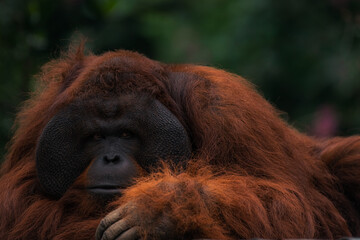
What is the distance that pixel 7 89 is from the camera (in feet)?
18.8

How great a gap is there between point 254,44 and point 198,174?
4.57m

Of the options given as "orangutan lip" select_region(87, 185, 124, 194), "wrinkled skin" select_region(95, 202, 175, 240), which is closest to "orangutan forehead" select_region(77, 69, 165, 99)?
"orangutan lip" select_region(87, 185, 124, 194)

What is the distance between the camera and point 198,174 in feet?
12.0

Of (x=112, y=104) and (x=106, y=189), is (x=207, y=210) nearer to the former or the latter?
(x=106, y=189)

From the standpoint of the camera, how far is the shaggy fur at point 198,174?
3.42 metres

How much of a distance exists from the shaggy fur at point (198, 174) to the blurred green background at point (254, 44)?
49.6 inches

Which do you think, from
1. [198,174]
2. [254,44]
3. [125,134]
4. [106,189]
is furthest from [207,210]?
[254,44]

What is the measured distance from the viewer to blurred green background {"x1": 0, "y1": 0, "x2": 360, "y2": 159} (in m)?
5.77

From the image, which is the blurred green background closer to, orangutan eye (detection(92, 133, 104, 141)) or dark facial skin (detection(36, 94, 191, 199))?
dark facial skin (detection(36, 94, 191, 199))

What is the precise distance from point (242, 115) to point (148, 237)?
3.46 feet

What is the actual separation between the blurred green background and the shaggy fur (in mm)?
1260

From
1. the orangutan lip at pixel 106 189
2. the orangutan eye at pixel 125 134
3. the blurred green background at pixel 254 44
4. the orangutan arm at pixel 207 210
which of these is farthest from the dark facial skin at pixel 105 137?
the blurred green background at pixel 254 44

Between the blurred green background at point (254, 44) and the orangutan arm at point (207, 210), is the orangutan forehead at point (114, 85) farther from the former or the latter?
the blurred green background at point (254, 44)

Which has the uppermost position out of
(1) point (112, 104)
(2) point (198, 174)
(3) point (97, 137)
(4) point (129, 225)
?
(1) point (112, 104)
